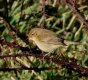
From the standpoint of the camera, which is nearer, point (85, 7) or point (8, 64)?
point (8, 64)

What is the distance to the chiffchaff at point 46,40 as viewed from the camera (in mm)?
4180

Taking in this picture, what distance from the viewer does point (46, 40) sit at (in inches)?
169

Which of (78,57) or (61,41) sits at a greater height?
(61,41)

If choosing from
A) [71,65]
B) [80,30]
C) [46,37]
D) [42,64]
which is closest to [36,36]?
[46,37]

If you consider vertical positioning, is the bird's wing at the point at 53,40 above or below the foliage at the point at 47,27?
above

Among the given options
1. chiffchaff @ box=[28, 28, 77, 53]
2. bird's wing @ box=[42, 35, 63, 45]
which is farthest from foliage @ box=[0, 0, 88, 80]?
bird's wing @ box=[42, 35, 63, 45]

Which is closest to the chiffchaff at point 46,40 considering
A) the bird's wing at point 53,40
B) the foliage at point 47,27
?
the bird's wing at point 53,40

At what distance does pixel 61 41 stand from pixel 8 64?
3.37ft

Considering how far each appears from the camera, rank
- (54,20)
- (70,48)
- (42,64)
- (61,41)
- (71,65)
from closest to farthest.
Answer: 1. (71,65)
2. (61,41)
3. (42,64)
4. (70,48)
5. (54,20)

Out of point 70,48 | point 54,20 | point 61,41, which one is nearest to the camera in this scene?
point 61,41

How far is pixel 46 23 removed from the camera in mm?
5727

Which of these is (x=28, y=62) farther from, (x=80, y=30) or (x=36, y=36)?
(x=80, y=30)

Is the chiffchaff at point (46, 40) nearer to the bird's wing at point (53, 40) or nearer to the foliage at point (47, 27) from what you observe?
the bird's wing at point (53, 40)

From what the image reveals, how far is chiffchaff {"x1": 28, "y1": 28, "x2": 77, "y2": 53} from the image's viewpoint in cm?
418
